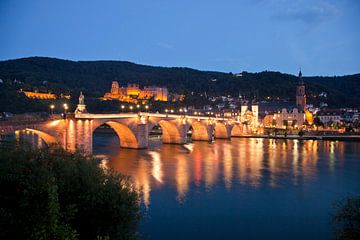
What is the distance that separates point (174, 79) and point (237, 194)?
92899mm

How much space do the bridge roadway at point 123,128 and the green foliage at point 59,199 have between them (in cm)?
205

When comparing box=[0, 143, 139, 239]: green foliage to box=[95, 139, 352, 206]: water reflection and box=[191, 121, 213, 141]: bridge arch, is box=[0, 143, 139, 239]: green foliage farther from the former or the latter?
box=[191, 121, 213, 141]: bridge arch

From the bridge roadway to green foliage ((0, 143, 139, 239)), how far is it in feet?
6.74

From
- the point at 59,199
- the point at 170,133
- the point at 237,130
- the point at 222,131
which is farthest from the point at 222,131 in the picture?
the point at 59,199

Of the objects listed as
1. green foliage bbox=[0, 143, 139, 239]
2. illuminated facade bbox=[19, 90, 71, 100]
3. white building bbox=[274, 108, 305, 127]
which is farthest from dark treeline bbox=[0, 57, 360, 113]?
green foliage bbox=[0, 143, 139, 239]

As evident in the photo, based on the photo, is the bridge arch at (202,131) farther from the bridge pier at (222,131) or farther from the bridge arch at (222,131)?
the bridge pier at (222,131)

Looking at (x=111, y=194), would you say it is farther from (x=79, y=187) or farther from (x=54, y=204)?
(x=54, y=204)

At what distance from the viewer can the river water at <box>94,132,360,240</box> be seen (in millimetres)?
10875

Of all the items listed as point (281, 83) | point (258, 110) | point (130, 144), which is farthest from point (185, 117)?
point (281, 83)

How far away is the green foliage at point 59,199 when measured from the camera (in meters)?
5.53

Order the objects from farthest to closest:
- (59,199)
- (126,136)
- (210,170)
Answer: (126,136)
(210,170)
(59,199)

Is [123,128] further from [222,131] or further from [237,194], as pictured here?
[222,131]

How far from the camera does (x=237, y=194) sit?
15.1 meters

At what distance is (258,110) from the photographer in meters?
73.5
